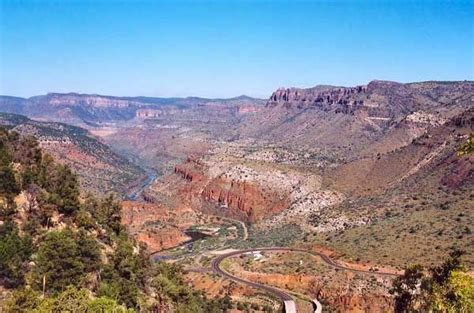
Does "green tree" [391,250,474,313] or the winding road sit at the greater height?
"green tree" [391,250,474,313]

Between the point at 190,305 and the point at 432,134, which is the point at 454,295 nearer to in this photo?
the point at 190,305

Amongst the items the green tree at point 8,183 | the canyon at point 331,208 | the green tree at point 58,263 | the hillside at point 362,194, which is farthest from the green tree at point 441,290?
the green tree at point 8,183

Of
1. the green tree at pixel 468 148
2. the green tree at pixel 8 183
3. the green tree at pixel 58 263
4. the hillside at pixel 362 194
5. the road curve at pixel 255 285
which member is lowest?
the road curve at pixel 255 285

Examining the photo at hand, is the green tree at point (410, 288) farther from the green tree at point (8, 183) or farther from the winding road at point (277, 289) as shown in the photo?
the green tree at point (8, 183)

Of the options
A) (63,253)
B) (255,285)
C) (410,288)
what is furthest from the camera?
(255,285)

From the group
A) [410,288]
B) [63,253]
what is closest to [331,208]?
[410,288]

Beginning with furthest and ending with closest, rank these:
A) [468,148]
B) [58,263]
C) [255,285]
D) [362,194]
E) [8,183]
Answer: [362,194] → [255,285] → [8,183] → [58,263] → [468,148]

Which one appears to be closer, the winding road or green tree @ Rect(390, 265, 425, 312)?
green tree @ Rect(390, 265, 425, 312)

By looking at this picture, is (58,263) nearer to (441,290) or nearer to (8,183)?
(8,183)

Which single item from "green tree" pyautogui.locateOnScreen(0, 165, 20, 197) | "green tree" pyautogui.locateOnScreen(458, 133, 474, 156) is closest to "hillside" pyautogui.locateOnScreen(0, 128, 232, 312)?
"green tree" pyautogui.locateOnScreen(0, 165, 20, 197)

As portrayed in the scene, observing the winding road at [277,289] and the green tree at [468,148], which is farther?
the winding road at [277,289]

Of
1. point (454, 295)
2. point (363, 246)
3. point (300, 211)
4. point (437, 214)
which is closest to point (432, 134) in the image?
point (300, 211)

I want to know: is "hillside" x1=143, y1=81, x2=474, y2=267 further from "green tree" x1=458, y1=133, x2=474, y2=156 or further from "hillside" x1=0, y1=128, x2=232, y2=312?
"green tree" x1=458, y1=133, x2=474, y2=156

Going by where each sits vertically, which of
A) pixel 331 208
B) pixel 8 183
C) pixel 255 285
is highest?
pixel 8 183
